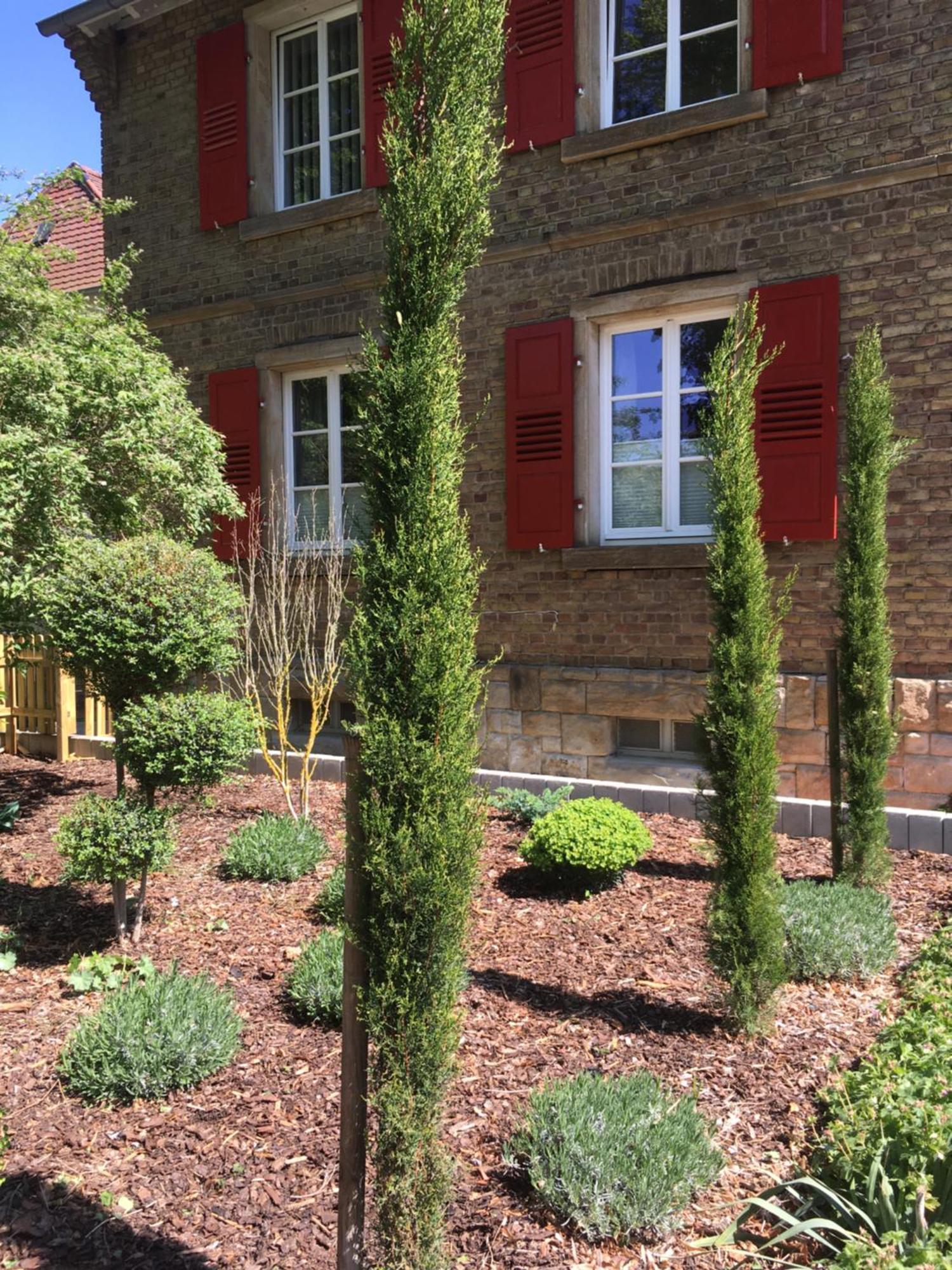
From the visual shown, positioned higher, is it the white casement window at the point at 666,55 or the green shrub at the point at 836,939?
the white casement window at the point at 666,55

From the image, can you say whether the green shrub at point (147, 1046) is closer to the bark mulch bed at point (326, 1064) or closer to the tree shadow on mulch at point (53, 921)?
the bark mulch bed at point (326, 1064)

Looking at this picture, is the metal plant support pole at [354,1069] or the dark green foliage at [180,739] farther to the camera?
the dark green foliage at [180,739]

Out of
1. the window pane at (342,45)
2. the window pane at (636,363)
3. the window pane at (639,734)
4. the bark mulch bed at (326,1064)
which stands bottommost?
the bark mulch bed at (326,1064)

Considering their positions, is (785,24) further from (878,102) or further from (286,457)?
(286,457)

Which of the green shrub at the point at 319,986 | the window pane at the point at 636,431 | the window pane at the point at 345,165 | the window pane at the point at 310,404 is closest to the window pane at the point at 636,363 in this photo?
the window pane at the point at 636,431

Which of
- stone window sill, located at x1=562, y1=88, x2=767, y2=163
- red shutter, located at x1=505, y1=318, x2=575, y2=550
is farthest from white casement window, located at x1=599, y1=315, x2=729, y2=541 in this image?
stone window sill, located at x1=562, y1=88, x2=767, y2=163

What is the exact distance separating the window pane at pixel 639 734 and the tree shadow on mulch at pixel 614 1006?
3.82 m

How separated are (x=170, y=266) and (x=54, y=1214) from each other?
378 inches

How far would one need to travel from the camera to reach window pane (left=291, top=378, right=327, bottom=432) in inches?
386

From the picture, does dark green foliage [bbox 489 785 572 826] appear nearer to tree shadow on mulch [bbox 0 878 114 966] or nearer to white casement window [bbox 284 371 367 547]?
tree shadow on mulch [bbox 0 878 114 966]

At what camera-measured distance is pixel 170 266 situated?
1048 centimetres

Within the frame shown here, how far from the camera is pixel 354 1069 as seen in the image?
246cm

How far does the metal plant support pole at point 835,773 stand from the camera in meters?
5.43

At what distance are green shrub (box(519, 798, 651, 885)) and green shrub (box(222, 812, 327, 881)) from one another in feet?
4.15
